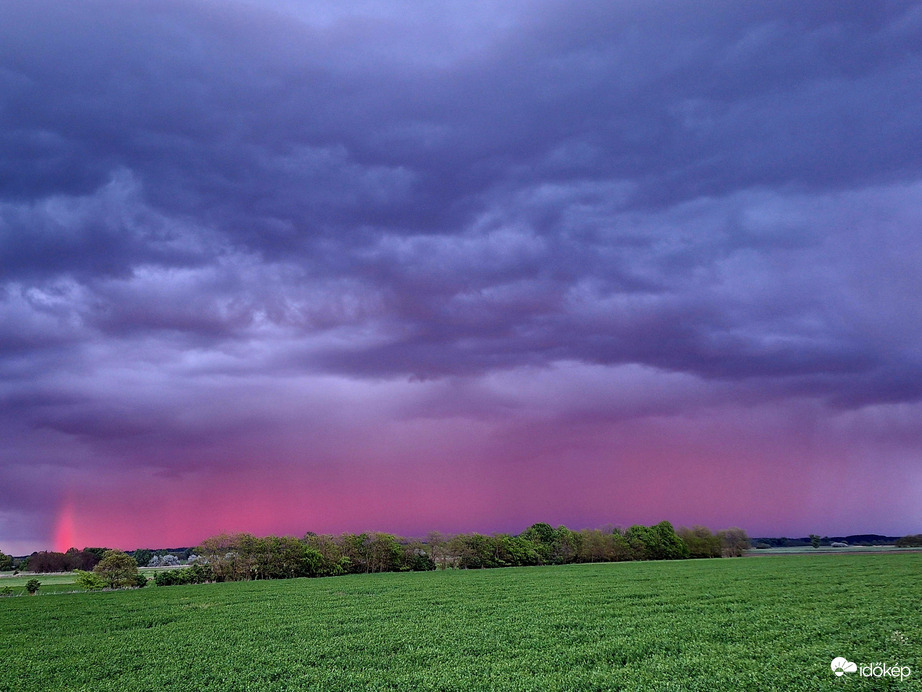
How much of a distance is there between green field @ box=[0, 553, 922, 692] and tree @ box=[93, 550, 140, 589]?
3391 cm

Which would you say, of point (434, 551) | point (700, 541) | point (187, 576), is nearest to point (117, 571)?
point (187, 576)

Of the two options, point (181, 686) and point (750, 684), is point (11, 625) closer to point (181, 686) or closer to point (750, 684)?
point (181, 686)

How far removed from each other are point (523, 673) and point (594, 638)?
6806 mm

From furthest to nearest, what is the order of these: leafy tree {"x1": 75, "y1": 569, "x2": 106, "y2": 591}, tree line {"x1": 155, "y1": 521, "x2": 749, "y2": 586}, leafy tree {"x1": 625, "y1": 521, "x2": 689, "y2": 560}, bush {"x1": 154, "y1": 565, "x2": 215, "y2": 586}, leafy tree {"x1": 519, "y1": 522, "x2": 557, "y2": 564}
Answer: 1. leafy tree {"x1": 625, "y1": 521, "x2": 689, "y2": 560}
2. leafy tree {"x1": 519, "y1": 522, "x2": 557, "y2": 564}
3. tree line {"x1": 155, "y1": 521, "x2": 749, "y2": 586}
4. bush {"x1": 154, "y1": 565, "x2": 215, "y2": 586}
5. leafy tree {"x1": 75, "y1": 569, "x2": 106, "y2": 591}

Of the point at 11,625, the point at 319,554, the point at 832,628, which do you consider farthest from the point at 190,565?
the point at 832,628

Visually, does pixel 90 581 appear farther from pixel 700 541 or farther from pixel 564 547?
pixel 700 541

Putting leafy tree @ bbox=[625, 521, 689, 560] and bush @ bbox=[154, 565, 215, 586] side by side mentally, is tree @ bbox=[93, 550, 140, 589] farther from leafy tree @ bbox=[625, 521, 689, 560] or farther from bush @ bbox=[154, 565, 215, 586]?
leafy tree @ bbox=[625, 521, 689, 560]

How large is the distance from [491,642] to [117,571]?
72.7m

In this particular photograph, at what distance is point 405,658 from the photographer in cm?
2289

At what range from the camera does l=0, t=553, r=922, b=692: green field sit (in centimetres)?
1908

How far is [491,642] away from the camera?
989 inches

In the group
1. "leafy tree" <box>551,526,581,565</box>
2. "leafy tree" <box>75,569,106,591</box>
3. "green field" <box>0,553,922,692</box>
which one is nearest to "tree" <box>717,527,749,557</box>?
"leafy tree" <box>551,526,581,565</box>

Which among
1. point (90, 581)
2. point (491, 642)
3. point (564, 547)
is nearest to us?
point (491, 642)

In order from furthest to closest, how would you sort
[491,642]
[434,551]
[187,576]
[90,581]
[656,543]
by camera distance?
[656,543] → [434,551] → [187,576] → [90,581] → [491,642]
